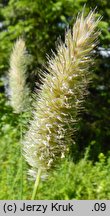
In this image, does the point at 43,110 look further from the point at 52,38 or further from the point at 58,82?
the point at 52,38

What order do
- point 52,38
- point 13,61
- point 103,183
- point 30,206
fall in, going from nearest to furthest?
point 30,206
point 13,61
point 103,183
point 52,38

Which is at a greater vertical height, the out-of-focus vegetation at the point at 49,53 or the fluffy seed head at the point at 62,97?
the out-of-focus vegetation at the point at 49,53

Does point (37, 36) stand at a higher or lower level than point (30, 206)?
higher

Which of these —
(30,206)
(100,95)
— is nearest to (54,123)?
(30,206)

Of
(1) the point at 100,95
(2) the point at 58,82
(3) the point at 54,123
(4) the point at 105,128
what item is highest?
(1) the point at 100,95

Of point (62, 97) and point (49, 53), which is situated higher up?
point (49, 53)

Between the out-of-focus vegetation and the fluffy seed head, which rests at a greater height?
the out-of-focus vegetation

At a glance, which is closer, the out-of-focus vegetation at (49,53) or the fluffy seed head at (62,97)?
the fluffy seed head at (62,97)

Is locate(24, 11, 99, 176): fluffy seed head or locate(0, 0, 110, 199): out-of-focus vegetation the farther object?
locate(0, 0, 110, 199): out-of-focus vegetation
